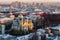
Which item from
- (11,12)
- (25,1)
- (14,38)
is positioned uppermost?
(25,1)

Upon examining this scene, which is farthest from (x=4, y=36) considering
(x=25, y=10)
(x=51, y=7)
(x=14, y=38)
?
(x=51, y=7)

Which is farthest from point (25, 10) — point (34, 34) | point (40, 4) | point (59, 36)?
point (59, 36)

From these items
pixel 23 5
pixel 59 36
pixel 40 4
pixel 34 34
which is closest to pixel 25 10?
pixel 23 5

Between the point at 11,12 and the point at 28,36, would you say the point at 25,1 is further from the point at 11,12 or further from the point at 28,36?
the point at 28,36

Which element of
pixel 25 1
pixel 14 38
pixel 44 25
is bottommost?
pixel 14 38

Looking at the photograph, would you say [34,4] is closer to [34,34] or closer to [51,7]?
[51,7]

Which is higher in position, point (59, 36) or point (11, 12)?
point (11, 12)

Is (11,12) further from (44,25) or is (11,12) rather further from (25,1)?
(44,25)

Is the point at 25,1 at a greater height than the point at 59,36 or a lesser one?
greater
